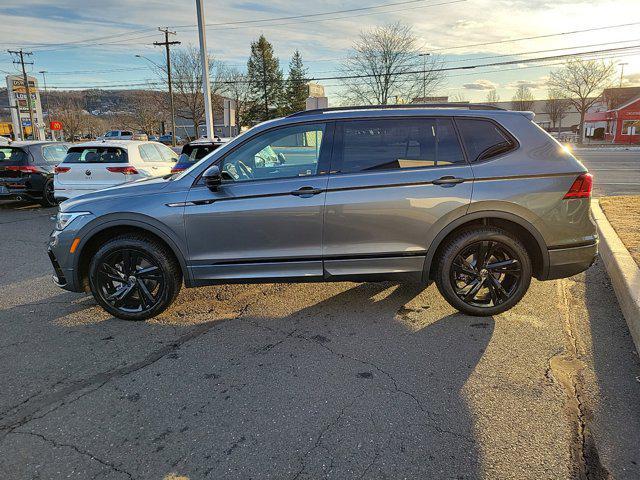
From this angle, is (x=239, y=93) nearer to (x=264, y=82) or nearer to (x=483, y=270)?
(x=264, y=82)

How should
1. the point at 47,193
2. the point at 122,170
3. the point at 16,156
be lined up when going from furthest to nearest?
1. the point at 47,193
2. the point at 16,156
3. the point at 122,170

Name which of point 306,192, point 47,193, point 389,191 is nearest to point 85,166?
point 47,193

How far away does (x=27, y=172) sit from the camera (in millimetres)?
11156

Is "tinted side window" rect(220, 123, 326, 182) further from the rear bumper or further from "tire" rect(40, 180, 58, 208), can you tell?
"tire" rect(40, 180, 58, 208)

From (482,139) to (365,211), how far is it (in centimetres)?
126

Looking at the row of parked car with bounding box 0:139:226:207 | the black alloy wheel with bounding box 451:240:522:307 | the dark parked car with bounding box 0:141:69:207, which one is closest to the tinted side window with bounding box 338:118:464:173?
the black alloy wheel with bounding box 451:240:522:307

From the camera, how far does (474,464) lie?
2346mm

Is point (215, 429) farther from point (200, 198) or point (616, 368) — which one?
point (616, 368)

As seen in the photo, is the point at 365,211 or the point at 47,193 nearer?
the point at 365,211

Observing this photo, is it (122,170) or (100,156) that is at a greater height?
(100,156)

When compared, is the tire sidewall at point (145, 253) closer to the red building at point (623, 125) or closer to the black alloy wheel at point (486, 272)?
the black alloy wheel at point (486, 272)

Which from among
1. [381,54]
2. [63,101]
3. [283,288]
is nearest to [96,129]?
[63,101]

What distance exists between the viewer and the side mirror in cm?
391

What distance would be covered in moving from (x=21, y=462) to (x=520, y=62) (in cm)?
3832
